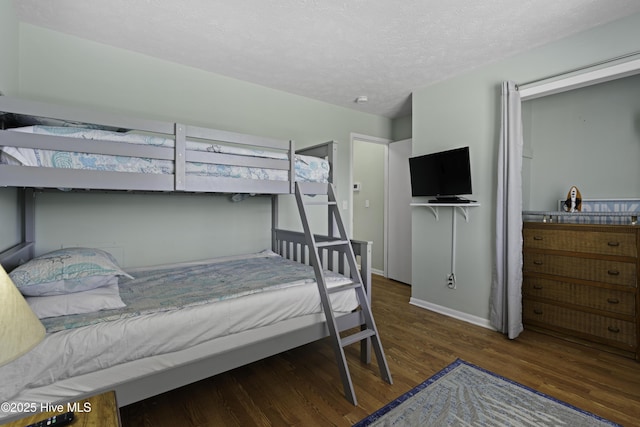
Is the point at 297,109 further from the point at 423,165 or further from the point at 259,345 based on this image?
the point at 259,345

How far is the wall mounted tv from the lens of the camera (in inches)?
119

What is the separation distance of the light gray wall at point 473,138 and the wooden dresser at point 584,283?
15.7 inches

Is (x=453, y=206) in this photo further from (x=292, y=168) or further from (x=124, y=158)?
(x=124, y=158)

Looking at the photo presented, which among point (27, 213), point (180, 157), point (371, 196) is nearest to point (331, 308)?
point (180, 157)

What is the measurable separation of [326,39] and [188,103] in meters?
1.43

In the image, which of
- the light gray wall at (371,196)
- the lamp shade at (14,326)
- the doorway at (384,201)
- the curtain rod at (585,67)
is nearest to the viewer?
the lamp shade at (14,326)

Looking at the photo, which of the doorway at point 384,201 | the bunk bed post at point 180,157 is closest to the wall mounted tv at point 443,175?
the doorway at point 384,201

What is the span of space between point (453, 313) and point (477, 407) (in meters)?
1.55

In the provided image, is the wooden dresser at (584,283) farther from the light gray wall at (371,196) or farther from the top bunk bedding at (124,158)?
the top bunk bedding at (124,158)

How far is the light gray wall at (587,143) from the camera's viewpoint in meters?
2.79

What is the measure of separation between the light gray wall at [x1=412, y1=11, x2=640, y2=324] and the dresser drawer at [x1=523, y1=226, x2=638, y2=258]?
368mm

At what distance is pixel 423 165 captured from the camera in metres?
3.40

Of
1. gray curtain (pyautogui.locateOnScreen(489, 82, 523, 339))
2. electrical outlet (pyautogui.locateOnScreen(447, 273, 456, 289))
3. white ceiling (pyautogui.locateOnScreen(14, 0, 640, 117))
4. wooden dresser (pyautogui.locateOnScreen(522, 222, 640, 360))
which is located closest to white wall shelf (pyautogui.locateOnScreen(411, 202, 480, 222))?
gray curtain (pyautogui.locateOnScreen(489, 82, 523, 339))

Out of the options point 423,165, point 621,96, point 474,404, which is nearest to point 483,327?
point 474,404
